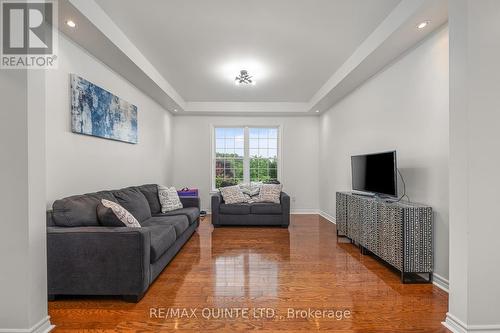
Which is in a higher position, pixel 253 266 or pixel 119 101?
pixel 119 101

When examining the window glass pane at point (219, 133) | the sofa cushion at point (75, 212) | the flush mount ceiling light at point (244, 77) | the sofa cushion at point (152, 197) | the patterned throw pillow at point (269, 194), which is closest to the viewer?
the sofa cushion at point (75, 212)

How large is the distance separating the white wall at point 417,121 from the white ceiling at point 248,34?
0.62 metres

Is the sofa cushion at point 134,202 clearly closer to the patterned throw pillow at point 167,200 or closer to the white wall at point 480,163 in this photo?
the patterned throw pillow at point 167,200

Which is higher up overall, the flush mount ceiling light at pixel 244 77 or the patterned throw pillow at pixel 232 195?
the flush mount ceiling light at pixel 244 77

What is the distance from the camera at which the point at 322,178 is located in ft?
21.3

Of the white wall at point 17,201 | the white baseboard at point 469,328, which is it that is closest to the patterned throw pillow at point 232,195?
the white wall at point 17,201

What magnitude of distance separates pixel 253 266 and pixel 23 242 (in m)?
2.16

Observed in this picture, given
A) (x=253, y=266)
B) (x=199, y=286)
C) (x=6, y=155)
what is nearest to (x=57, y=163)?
(x=6, y=155)

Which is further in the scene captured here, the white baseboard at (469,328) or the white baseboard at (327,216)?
→ the white baseboard at (327,216)

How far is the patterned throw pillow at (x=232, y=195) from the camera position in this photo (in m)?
5.53

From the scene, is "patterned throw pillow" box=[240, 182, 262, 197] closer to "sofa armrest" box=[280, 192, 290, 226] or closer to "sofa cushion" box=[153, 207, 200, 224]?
"sofa armrest" box=[280, 192, 290, 226]

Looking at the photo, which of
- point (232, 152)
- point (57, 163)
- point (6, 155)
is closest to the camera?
point (6, 155)

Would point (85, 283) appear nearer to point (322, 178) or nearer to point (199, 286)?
point (199, 286)

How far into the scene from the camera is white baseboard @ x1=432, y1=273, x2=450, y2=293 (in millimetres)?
2521
